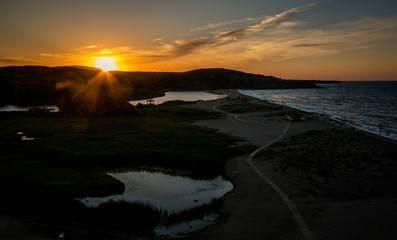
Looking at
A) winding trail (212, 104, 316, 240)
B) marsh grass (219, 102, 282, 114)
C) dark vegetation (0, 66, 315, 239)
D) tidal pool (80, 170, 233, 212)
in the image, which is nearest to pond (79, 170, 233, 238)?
tidal pool (80, 170, 233, 212)

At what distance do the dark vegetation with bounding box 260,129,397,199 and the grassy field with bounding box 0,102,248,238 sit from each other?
6412 millimetres

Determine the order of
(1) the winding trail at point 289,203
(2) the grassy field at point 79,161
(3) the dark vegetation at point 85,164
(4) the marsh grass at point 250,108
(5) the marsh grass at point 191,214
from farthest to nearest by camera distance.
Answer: (4) the marsh grass at point 250,108
(2) the grassy field at point 79,161
(5) the marsh grass at point 191,214
(3) the dark vegetation at point 85,164
(1) the winding trail at point 289,203

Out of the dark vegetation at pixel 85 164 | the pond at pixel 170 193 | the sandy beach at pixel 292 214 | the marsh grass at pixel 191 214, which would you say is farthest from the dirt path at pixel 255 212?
the dark vegetation at pixel 85 164

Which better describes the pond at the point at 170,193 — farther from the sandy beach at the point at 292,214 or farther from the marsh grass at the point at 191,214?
the sandy beach at the point at 292,214

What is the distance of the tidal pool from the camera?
59.1 feet

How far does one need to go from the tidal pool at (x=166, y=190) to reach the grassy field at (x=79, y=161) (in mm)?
1101

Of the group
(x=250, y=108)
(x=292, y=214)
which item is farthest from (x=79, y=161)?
(x=250, y=108)

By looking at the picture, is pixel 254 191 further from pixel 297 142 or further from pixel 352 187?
pixel 297 142

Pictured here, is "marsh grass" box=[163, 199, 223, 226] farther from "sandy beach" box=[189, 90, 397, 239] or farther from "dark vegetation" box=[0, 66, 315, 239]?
"sandy beach" box=[189, 90, 397, 239]

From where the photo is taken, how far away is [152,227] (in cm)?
1472

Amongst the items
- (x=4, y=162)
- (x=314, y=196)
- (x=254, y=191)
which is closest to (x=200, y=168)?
(x=254, y=191)

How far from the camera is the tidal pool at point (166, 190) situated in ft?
59.1

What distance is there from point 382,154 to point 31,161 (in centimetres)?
3520

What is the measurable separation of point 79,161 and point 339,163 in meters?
25.7
